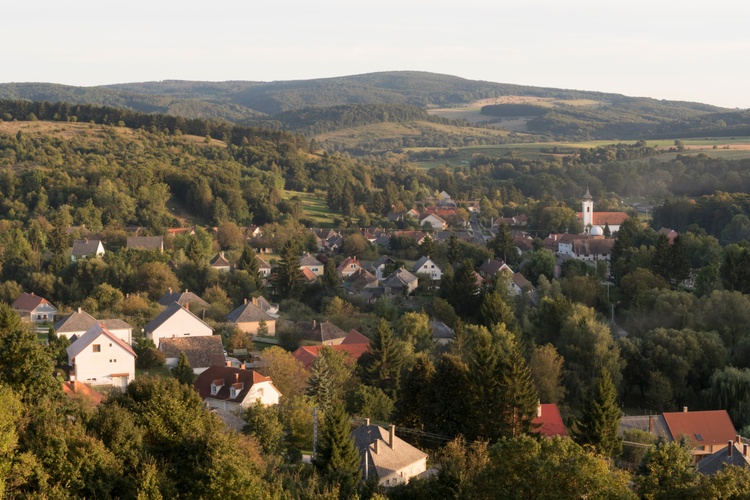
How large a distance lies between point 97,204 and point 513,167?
193 feet

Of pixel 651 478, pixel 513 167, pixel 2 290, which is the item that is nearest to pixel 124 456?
pixel 651 478

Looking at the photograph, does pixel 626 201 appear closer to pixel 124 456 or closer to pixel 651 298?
pixel 651 298

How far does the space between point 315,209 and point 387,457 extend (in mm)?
58204

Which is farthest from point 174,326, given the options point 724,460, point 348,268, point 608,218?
point 608,218

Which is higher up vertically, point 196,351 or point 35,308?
point 196,351

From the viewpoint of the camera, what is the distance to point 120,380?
3241 cm

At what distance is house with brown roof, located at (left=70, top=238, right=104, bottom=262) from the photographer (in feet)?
186

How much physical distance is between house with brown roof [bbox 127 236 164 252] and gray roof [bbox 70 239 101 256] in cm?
199

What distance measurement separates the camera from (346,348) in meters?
37.8

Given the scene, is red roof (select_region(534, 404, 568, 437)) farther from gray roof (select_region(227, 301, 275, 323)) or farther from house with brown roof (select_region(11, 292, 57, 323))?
house with brown roof (select_region(11, 292, 57, 323))

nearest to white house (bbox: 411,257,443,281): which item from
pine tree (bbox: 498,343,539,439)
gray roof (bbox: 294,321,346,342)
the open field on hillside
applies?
gray roof (bbox: 294,321,346,342)

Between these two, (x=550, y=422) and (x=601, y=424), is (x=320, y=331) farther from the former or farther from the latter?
(x=601, y=424)

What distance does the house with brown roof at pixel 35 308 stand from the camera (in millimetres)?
45406

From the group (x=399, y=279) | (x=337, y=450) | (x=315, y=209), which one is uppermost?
(x=337, y=450)
